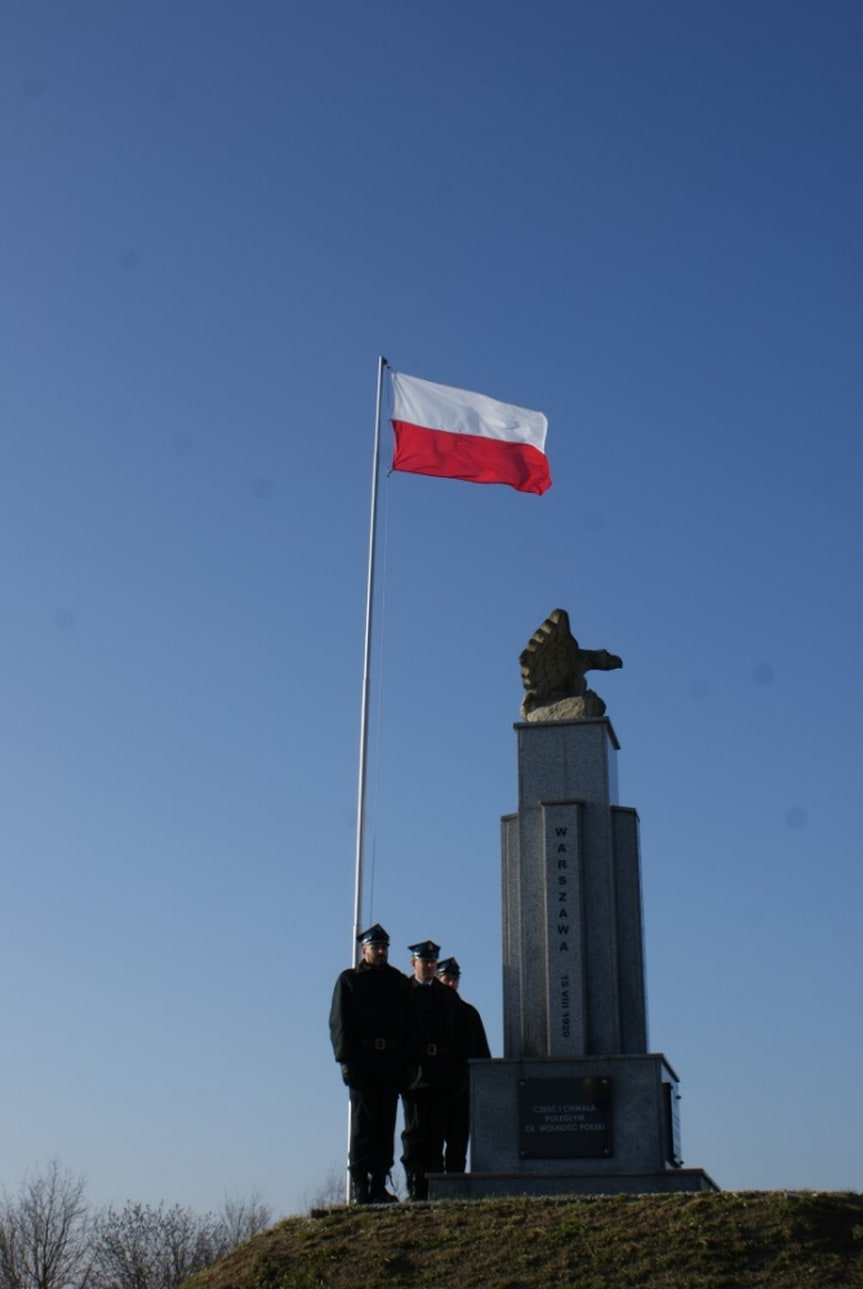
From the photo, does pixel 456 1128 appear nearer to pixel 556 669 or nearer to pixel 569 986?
pixel 569 986

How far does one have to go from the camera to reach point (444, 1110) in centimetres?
1180

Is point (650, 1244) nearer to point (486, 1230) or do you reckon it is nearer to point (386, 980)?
point (486, 1230)

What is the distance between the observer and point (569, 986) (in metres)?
12.2

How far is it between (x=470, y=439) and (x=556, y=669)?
141 inches

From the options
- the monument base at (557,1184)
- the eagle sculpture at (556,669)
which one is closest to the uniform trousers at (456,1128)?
the monument base at (557,1184)

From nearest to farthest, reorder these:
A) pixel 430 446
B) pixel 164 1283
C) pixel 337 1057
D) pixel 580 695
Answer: pixel 337 1057
pixel 580 695
pixel 430 446
pixel 164 1283

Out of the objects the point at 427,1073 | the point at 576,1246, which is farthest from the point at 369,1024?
the point at 576,1246

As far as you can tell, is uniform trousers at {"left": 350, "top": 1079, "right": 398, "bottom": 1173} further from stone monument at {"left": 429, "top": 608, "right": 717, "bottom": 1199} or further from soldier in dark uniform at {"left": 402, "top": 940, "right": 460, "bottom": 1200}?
stone monument at {"left": 429, "top": 608, "right": 717, "bottom": 1199}

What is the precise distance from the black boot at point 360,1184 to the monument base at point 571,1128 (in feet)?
1.58

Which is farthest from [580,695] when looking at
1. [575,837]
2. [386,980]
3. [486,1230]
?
[486,1230]

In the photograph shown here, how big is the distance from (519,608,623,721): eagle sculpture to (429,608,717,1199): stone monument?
0.04ft

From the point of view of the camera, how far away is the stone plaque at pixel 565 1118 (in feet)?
37.1

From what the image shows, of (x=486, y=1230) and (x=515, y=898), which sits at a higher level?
(x=515, y=898)

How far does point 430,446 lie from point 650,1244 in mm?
9484
